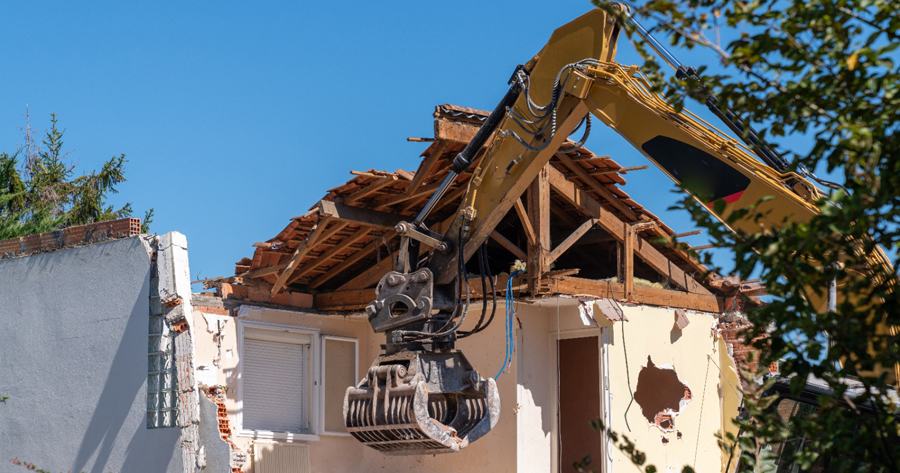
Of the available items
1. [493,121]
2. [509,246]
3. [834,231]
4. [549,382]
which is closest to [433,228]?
[509,246]

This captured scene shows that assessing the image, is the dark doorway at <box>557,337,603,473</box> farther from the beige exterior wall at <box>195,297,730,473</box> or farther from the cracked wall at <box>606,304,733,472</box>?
the beige exterior wall at <box>195,297,730,473</box>

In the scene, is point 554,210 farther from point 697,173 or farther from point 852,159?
point 852,159

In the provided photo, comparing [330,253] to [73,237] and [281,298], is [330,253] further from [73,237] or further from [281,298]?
[73,237]

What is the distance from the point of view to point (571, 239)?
41.6 feet

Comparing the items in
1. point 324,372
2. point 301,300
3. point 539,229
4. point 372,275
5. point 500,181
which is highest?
point 500,181

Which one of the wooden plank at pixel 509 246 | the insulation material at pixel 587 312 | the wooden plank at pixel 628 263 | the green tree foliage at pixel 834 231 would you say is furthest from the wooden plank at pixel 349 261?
the green tree foliage at pixel 834 231

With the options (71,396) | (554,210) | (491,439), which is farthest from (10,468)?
(554,210)

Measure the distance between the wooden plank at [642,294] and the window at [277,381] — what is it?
421cm

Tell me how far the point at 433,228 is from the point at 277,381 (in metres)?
3.21

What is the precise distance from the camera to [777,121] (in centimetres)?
353

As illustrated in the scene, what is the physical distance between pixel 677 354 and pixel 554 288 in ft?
8.51

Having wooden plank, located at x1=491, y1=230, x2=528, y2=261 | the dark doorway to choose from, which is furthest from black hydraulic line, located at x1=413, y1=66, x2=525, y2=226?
the dark doorway

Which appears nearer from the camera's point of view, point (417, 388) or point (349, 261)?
point (417, 388)

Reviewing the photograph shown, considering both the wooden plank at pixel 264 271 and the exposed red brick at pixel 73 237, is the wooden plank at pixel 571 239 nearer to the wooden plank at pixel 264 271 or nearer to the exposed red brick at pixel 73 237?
the wooden plank at pixel 264 271
